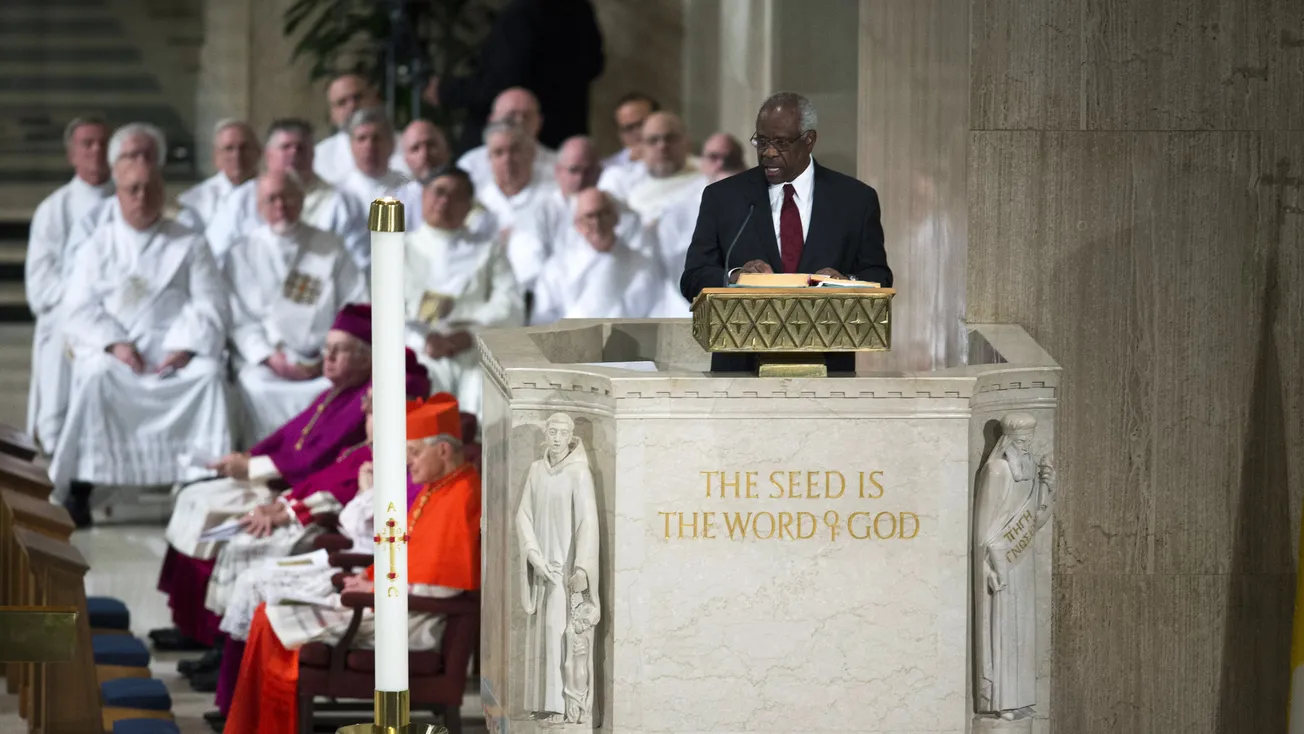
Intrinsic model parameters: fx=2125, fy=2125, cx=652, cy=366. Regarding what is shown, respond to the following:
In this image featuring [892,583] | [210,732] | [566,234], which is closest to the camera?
[892,583]

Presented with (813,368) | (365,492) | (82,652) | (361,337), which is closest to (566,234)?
(361,337)

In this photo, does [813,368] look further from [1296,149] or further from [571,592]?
[1296,149]

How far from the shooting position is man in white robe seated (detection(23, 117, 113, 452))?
35.1 ft

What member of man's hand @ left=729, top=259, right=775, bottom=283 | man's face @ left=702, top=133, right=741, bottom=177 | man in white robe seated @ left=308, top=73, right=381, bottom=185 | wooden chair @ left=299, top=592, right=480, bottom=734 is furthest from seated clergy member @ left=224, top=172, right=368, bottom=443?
man's hand @ left=729, top=259, right=775, bottom=283

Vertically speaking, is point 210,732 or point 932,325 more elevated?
point 932,325

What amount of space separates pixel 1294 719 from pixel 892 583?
132cm

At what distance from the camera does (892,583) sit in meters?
4.31

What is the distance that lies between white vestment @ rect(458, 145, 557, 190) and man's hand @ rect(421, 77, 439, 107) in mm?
358

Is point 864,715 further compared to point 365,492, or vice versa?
point 365,492

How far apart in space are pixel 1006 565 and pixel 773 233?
0.96 meters

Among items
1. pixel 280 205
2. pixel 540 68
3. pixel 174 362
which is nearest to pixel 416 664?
pixel 174 362

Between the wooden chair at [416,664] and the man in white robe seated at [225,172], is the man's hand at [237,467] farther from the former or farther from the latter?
the man in white robe seated at [225,172]

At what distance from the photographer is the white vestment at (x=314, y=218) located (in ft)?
35.9

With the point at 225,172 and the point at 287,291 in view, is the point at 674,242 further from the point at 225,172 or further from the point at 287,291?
the point at 225,172
